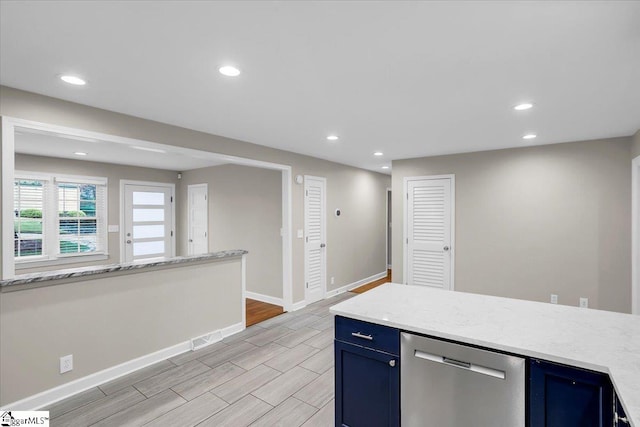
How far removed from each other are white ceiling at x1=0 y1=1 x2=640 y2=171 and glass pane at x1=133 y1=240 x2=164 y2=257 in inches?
157

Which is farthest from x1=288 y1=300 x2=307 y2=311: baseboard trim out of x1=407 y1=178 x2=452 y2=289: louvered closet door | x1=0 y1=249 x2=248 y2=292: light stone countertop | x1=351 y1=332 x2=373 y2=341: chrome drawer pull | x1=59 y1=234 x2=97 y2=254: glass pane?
x1=59 y1=234 x2=97 y2=254: glass pane

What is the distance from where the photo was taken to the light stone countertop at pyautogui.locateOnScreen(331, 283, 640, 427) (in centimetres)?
120

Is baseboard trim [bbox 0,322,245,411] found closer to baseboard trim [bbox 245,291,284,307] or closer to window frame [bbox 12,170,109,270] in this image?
baseboard trim [bbox 245,291,284,307]

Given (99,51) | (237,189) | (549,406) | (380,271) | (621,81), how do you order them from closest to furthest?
(549,406) < (99,51) < (621,81) < (237,189) < (380,271)

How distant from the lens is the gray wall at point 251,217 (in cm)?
502

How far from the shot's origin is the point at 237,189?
5570mm

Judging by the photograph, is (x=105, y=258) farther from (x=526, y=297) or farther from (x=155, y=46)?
(x=526, y=297)

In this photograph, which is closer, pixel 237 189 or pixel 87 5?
pixel 87 5

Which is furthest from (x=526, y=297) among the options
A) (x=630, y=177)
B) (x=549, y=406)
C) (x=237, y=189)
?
(x=237, y=189)

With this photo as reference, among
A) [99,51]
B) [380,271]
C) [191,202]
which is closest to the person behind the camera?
[99,51]

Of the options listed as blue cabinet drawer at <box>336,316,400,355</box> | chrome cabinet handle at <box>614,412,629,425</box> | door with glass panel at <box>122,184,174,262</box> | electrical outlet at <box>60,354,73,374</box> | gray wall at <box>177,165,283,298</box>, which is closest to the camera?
chrome cabinet handle at <box>614,412,629,425</box>

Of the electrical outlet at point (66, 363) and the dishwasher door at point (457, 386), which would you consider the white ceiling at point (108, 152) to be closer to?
the electrical outlet at point (66, 363)

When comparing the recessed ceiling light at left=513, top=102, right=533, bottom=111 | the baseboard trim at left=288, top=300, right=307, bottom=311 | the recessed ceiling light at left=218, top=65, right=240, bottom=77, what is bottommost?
the baseboard trim at left=288, top=300, right=307, bottom=311

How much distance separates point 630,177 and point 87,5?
5.35 m
